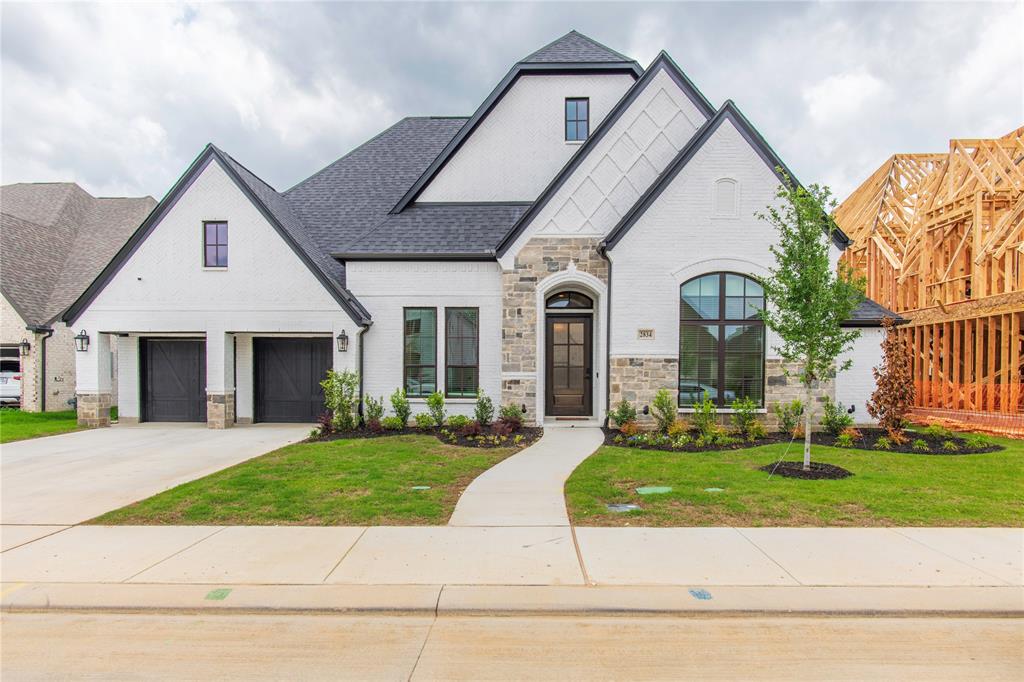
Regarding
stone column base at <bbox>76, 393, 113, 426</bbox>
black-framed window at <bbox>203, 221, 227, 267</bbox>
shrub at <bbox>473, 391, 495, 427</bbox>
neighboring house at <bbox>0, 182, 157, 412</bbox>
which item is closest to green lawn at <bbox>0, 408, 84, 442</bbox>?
stone column base at <bbox>76, 393, 113, 426</bbox>

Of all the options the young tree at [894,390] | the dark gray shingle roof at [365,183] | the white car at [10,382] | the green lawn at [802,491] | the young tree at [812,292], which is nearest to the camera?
the green lawn at [802,491]

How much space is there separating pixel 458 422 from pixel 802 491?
744 centimetres

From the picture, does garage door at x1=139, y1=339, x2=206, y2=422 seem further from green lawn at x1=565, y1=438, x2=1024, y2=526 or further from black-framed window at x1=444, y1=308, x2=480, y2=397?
green lawn at x1=565, y1=438, x2=1024, y2=526

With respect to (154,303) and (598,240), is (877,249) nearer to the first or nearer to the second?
(598,240)

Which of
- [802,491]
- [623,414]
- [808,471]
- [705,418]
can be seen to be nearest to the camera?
[802,491]

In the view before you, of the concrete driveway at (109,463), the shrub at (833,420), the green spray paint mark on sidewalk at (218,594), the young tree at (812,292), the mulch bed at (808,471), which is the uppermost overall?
the young tree at (812,292)

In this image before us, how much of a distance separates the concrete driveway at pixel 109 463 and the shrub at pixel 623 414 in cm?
751

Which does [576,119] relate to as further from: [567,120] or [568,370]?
[568,370]

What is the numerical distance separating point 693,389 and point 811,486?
191 inches

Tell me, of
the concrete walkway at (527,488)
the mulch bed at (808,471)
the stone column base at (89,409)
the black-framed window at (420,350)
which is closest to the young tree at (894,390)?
the mulch bed at (808,471)

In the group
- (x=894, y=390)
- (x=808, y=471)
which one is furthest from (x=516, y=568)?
(x=894, y=390)

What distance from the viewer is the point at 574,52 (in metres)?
14.8

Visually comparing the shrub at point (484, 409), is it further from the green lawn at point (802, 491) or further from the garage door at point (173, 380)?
the garage door at point (173, 380)

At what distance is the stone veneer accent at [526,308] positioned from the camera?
1277cm
